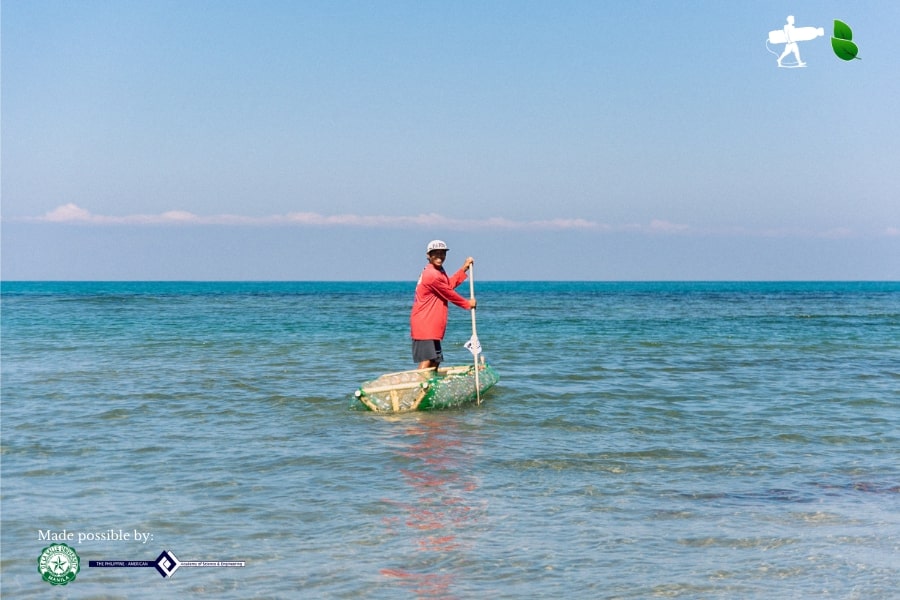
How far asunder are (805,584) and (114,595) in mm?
4995

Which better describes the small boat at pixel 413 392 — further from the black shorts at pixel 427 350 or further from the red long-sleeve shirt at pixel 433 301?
the red long-sleeve shirt at pixel 433 301

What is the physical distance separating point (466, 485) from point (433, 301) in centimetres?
498

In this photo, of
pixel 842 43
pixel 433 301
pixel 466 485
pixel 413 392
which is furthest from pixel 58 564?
pixel 842 43

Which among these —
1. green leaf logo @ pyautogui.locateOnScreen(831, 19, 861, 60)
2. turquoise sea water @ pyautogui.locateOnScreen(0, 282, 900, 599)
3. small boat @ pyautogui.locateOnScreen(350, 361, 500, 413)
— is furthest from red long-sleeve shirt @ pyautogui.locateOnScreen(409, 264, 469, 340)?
green leaf logo @ pyautogui.locateOnScreen(831, 19, 861, 60)

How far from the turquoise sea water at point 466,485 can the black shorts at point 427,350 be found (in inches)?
39.0

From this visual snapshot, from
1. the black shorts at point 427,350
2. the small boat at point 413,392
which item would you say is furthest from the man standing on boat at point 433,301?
the small boat at point 413,392

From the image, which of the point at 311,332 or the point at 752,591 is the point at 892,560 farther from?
the point at 311,332

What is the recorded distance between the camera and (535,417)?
13125 mm

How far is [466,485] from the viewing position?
29.5 ft

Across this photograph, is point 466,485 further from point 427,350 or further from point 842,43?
point 842,43

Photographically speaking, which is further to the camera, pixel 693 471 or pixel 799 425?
pixel 799 425

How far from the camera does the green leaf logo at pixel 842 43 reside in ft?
39.3

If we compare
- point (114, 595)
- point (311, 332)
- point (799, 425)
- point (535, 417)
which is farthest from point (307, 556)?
point (311, 332)

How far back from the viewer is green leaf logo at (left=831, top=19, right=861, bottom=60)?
39.3ft
